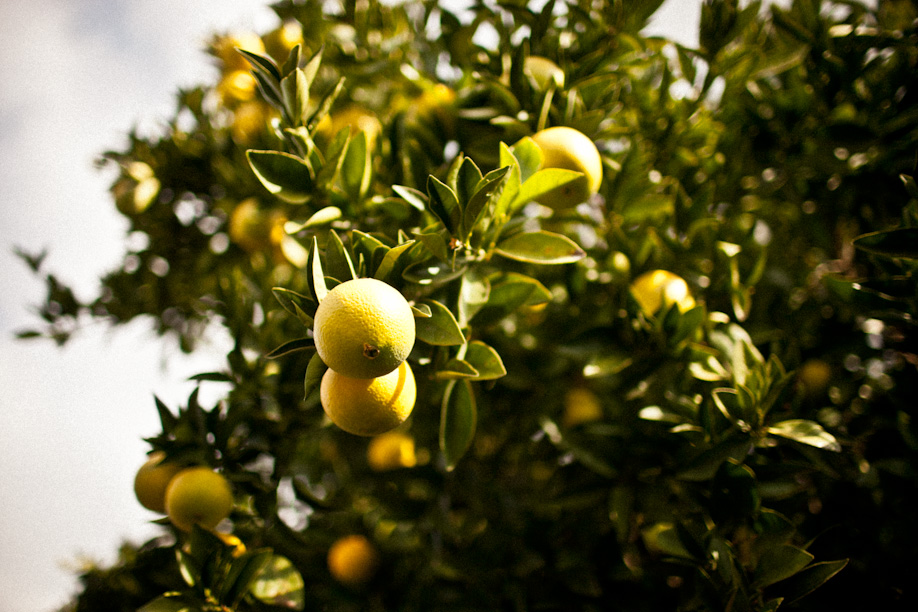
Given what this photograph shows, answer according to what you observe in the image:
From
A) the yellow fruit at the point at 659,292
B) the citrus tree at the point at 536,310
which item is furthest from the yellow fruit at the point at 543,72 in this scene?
the yellow fruit at the point at 659,292

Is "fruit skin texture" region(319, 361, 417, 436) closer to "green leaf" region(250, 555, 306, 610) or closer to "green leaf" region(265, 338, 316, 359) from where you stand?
"green leaf" region(265, 338, 316, 359)

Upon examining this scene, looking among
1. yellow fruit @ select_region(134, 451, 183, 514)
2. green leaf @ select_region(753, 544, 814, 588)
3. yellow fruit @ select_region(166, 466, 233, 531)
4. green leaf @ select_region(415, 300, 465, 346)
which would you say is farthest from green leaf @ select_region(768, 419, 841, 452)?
yellow fruit @ select_region(134, 451, 183, 514)

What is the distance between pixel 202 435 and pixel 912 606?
1.96m

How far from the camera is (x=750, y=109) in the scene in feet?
6.45

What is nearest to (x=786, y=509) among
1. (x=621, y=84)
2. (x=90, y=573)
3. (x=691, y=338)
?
(x=691, y=338)

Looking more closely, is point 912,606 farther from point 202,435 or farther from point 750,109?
point 202,435

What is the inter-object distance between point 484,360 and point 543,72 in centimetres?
82

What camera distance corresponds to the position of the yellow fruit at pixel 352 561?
6.54 ft

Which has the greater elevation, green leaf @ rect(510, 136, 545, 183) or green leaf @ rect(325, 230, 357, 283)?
green leaf @ rect(510, 136, 545, 183)

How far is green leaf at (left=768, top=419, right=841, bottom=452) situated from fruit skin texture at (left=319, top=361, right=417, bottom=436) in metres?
0.90

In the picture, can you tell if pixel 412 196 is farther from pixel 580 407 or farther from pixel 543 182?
pixel 580 407

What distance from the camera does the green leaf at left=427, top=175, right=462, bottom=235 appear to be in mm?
1085

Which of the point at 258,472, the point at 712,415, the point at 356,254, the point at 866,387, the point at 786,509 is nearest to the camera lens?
the point at 356,254

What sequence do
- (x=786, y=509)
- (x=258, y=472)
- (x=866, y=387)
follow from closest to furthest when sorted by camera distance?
1. (x=786, y=509)
2. (x=258, y=472)
3. (x=866, y=387)
